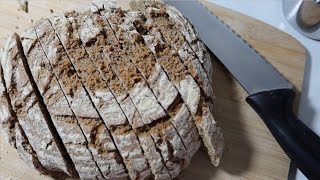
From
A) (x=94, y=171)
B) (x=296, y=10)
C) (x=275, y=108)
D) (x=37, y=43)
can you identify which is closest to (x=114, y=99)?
(x=94, y=171)

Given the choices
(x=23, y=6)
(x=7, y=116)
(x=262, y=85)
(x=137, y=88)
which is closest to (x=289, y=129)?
(x=262, y=85)

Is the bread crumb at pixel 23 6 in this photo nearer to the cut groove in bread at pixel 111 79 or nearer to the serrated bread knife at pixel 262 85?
the cut groove in bread at pixel 111 79

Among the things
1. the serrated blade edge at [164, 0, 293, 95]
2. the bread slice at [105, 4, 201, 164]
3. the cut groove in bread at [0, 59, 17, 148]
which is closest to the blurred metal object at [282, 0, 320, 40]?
the serrated blade edge at [164, 0, 293, 95]

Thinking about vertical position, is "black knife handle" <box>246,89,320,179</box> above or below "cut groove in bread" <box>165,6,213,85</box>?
below

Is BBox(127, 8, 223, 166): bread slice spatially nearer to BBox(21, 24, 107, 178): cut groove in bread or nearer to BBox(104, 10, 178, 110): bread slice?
BBox(104, 10, 178, 110): bread slice

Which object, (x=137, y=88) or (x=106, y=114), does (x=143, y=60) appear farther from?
(x=106, y=114)

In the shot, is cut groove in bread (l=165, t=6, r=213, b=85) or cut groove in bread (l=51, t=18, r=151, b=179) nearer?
cut groove in bread (l=51, t=18, r=151, b=179)

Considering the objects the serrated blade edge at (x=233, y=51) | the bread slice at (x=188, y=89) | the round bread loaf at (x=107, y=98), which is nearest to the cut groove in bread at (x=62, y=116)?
the round bread loaf at (x=107, y=98)
